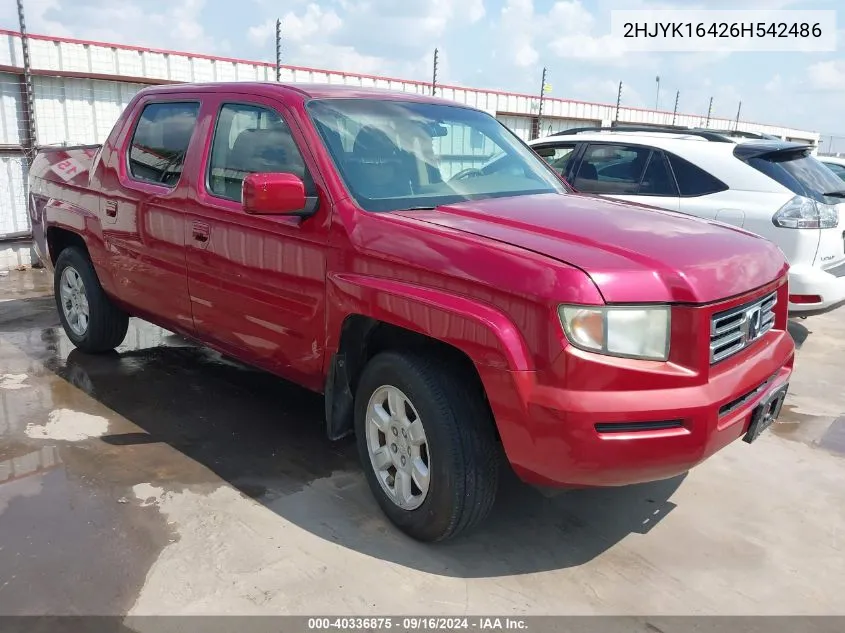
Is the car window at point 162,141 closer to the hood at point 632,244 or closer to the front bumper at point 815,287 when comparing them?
the hood at point 632,244

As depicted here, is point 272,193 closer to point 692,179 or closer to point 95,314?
point 95,314

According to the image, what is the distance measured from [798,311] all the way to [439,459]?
3.75 meters

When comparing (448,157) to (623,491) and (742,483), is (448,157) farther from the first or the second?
(742,483)

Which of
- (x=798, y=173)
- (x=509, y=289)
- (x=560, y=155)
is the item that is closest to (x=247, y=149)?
(x=509, y=289)

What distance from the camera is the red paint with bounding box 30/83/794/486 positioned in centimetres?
246

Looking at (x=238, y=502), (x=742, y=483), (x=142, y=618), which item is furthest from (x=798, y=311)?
(x=142, y=618)

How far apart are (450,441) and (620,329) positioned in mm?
759

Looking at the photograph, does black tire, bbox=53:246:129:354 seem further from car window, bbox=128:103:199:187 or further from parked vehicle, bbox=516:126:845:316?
parked vehicle, bbox=516:126:845:316

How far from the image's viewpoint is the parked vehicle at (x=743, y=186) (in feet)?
17.2

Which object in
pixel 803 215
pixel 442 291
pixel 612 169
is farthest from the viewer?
pixel 612 169

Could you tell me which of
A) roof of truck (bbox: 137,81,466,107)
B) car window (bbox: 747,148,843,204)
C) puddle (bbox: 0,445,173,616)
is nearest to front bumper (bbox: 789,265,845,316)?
car window (bbox: 747,148,843,204)

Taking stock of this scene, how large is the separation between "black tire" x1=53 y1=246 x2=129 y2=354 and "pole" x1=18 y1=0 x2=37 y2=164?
4189mm

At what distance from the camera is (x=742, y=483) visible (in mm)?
3648

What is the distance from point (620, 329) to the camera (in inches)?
97.4
